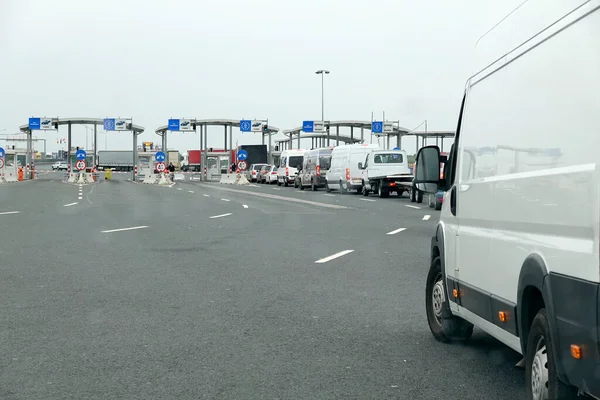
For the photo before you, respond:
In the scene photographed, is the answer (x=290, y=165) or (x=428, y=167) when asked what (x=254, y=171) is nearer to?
(x=290, y=165)

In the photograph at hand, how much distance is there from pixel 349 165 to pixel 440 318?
38.6 m

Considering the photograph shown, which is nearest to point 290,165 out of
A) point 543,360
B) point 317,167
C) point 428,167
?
point 317,167

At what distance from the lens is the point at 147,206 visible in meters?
29.1

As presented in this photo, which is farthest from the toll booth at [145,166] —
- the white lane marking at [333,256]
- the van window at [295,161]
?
the white lane marking at [333,256]

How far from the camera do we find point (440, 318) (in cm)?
681

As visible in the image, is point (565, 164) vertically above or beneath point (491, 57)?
beneath

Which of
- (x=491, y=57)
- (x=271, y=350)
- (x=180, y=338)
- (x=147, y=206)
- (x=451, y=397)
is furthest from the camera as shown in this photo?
(x=147, y=206)

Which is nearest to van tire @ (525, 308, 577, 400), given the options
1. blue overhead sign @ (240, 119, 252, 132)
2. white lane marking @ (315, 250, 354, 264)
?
white lane marking @ (315, 250, 354, 264)

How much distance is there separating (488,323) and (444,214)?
137 cm

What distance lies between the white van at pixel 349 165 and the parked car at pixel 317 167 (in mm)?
4079

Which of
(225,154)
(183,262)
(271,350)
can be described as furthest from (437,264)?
(225,154)

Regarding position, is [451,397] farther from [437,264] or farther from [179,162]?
[179,162]

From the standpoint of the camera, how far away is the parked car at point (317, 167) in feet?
171

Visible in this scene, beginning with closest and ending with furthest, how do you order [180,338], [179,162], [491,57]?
1. [491,57]
2. [180,338]
3. [179,162]
